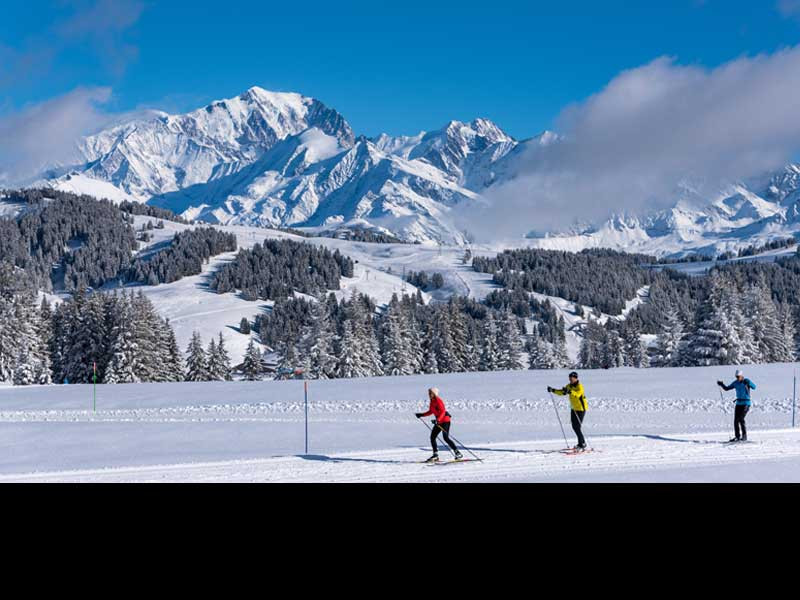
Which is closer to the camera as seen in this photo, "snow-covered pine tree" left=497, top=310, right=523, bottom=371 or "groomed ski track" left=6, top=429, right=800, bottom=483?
"groomed ski track" left=6, top=429, right=800, bottom=483

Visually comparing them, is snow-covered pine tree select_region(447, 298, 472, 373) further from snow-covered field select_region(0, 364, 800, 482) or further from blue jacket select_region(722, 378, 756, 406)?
blue jacket select_region(722, 378, 756, 406)

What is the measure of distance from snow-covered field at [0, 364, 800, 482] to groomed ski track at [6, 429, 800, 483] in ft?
0.16

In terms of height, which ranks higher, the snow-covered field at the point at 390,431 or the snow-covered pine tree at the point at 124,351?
the snow-covered pine tree at the point at 124,351

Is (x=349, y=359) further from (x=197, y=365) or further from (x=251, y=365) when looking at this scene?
(x=251, y=365)

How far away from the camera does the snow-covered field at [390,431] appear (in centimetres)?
1371

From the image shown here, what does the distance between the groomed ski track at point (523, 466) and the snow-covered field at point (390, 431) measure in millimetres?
49

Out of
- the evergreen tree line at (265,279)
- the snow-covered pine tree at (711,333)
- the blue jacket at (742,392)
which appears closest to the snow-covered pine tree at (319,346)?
the snow-covered pine tree at (711,333)

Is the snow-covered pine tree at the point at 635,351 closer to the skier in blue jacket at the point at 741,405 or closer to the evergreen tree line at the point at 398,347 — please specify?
the evergreen tree line at the point at 398,347

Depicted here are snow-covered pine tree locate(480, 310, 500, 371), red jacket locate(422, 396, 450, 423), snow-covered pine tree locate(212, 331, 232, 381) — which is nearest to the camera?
red jacket locate(422, 396, 450, 423)

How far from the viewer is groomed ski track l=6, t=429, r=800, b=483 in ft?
41.6

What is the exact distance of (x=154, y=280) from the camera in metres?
193

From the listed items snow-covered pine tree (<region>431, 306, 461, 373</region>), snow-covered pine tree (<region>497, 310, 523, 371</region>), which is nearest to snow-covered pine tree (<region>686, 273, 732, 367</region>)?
snow-covered pine tree (<region>497, 310, 523, 371</region>)
